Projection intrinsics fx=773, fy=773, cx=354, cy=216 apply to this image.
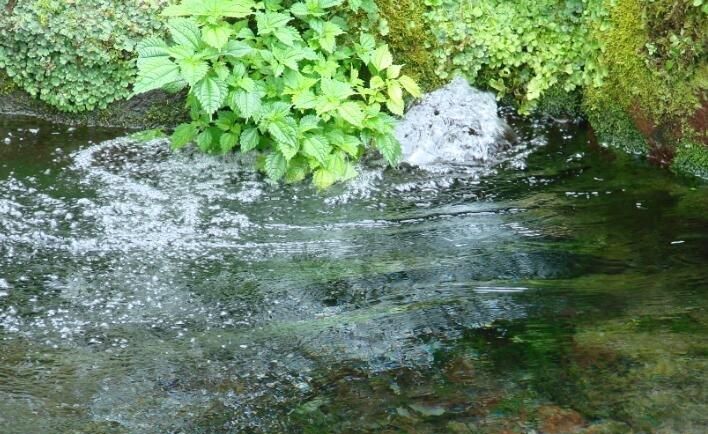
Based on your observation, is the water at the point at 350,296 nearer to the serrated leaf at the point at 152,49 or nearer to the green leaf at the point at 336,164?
the green leaf at the point at 336,164

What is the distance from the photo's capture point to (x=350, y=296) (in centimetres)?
401

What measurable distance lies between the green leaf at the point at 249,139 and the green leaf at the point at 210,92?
40 cm

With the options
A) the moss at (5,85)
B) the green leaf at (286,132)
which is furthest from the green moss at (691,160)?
the moss at (5,85)

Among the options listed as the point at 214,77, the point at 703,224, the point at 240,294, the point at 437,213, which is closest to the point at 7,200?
the point at 214,77

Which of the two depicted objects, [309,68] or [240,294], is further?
[309,68]

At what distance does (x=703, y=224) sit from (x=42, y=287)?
3791mm

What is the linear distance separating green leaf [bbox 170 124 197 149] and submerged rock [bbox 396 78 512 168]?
5.00ft

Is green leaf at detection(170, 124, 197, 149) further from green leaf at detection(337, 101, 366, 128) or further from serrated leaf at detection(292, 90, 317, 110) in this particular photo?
green leaf at detection(337, 101, 366, 128)

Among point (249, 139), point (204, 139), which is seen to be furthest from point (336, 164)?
point (204, 139)

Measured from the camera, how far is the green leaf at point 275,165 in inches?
202

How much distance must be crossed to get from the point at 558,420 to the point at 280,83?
3.02m

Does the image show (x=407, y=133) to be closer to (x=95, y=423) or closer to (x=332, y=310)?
(x=332, y=310)

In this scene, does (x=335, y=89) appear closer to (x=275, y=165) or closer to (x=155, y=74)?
(x=275, y=165)

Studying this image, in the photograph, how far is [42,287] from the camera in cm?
403
